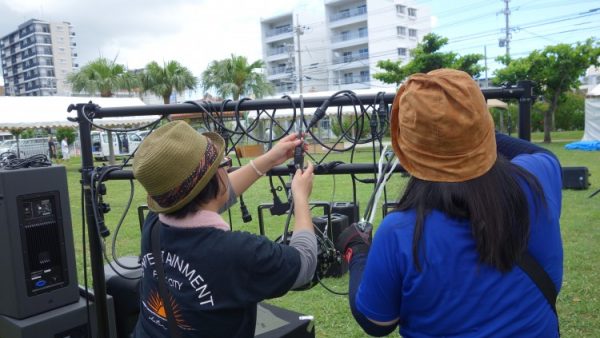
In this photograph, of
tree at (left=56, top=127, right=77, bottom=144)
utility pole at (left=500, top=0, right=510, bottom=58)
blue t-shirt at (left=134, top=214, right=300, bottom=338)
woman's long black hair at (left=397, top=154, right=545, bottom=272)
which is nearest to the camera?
woman's long black hair at (left=397, top=154, right=545, bottom=272)

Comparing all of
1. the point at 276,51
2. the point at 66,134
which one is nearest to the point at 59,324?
the point at 66,134

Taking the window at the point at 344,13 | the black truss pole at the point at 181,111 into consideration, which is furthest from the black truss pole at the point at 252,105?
the window at the point at 344,13

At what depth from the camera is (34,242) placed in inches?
101

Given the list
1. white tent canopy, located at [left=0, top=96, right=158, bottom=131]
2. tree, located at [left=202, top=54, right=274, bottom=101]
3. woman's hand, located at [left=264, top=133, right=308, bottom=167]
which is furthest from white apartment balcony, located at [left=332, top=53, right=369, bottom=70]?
woman's hand, located at [left=264, top=133, right=308, bottom=167]

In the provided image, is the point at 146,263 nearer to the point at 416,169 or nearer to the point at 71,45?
the point at 416,169

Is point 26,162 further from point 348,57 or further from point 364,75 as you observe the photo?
point 348,57

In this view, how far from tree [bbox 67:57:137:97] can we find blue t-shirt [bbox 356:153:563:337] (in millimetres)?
28182

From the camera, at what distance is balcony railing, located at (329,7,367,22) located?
52444 millimetres

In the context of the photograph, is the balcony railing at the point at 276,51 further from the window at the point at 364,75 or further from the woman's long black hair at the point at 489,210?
the woman's long black hair at the point at 489,210

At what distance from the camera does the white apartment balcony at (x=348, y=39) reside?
51.8m

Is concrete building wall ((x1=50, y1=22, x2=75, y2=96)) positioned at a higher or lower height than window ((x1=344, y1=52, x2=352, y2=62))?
higher

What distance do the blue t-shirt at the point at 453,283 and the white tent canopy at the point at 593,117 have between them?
69.9ft

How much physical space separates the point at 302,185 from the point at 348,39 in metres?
54.6

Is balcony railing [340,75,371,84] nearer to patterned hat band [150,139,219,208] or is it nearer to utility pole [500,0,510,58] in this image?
utility pole [500,0,510,58]
